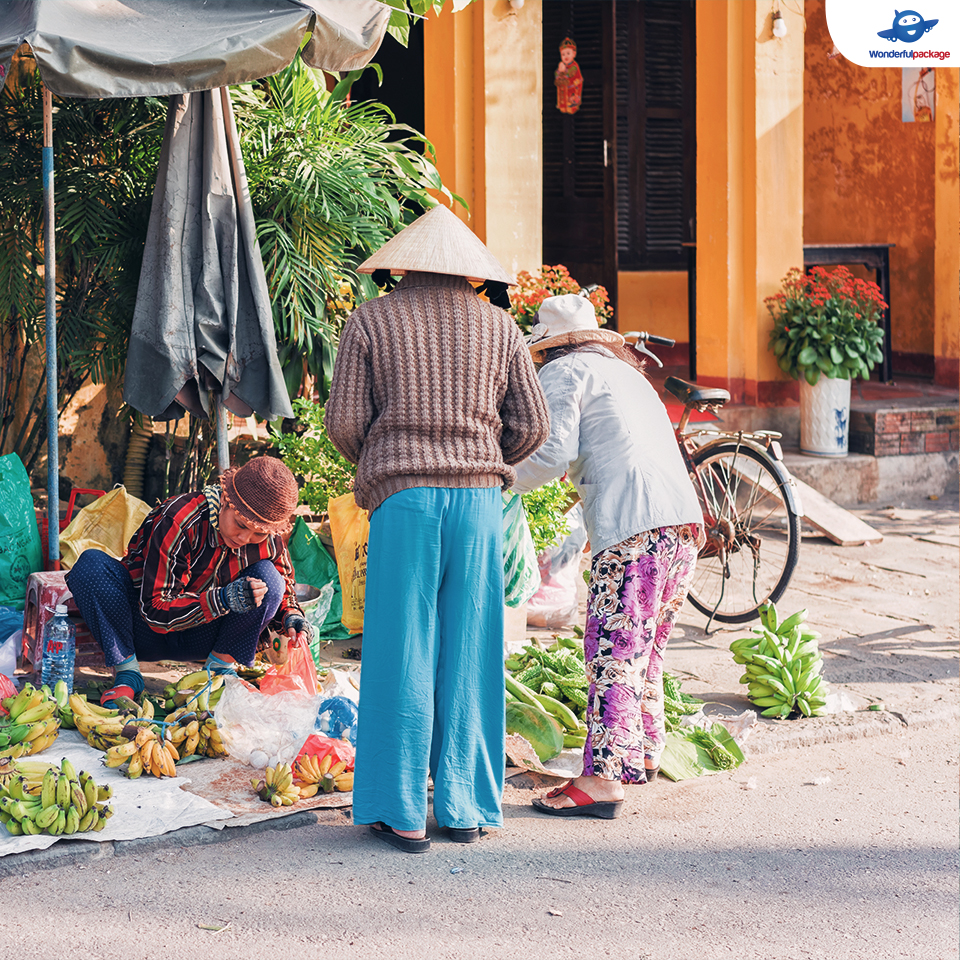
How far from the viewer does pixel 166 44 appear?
479 centimetres

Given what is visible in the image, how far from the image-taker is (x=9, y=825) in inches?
149

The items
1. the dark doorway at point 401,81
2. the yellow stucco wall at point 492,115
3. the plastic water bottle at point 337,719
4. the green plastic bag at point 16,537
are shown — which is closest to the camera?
the plastic water bottle at point 337,719

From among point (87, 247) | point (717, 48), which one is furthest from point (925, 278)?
point (87, 247)

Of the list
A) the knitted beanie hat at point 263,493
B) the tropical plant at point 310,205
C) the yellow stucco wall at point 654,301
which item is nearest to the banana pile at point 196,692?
the knitted beanie hat at point 263,493

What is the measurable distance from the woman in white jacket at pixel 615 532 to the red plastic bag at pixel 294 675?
1.03 metres

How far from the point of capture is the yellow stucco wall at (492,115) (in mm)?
8578

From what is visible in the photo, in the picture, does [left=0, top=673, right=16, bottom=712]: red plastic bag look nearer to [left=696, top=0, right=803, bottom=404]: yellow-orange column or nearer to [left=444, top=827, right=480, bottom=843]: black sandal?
[left=444, top=827, right=480, bottom=843]: black sandal

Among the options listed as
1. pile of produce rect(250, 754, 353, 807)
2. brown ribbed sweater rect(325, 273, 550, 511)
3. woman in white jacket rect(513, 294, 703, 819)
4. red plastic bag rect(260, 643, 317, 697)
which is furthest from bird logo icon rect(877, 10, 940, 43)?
pile of produce rect(250, 754, 353, 807)

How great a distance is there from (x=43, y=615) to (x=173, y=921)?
1.94m

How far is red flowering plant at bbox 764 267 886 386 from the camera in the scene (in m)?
9.21

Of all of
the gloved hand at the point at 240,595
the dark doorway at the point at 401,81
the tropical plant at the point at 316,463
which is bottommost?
the gloved hand at the point at 240,595

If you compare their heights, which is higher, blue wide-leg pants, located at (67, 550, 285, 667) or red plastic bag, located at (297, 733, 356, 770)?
blue wide-leg pants, located at (67, 550, 285, 667)

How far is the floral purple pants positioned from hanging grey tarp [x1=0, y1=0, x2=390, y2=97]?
7.81ft

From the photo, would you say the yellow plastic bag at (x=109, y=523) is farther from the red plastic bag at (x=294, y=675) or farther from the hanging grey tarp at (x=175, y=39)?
the hanging grey tarp at (x=175, y=39)
